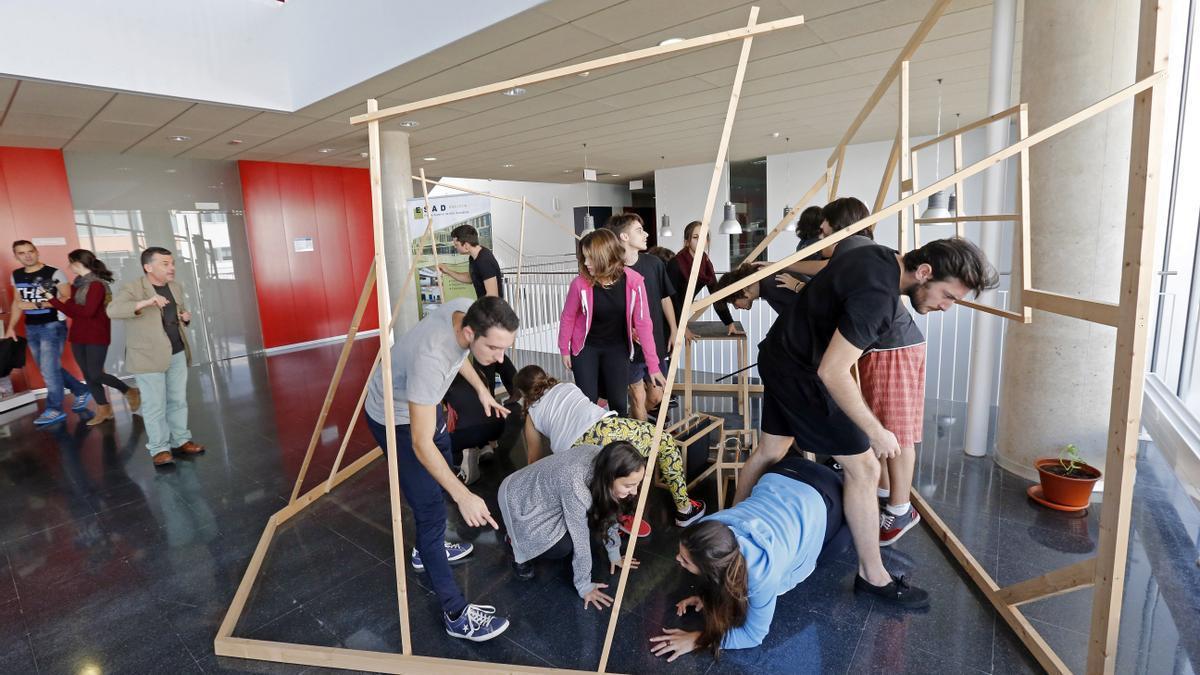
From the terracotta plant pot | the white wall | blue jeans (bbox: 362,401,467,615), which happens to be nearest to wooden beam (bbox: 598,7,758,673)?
blue jeans (bbox: 362,401,467,615)

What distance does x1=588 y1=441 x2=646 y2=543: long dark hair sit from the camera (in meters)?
2.12

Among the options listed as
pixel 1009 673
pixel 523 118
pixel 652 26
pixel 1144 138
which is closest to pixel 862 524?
pixel 1009 673

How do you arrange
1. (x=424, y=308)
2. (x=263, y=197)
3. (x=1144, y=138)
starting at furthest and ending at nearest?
(x=263, y=197) < (x=424, y=308) < (x=1144, y=138)

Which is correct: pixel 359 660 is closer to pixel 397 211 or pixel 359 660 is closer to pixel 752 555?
pixel 752 555

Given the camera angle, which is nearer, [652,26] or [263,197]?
[652,26]

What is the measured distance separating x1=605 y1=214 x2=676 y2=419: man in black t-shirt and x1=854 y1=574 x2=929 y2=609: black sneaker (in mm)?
1584

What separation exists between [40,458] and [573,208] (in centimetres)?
1176

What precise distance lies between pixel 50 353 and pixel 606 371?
5092 mm

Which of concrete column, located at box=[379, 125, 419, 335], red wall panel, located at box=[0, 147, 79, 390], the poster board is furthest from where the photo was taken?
concrete column, located at box=[379, 125, 419, 335]

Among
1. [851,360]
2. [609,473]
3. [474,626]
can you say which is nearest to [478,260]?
[609,473]

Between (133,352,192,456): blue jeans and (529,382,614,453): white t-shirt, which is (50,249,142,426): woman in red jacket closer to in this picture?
(133,352,192,456): blue jeans

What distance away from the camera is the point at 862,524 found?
2.20 m

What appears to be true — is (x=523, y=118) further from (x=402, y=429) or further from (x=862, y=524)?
(x=862, y=524)

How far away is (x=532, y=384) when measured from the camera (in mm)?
2928
